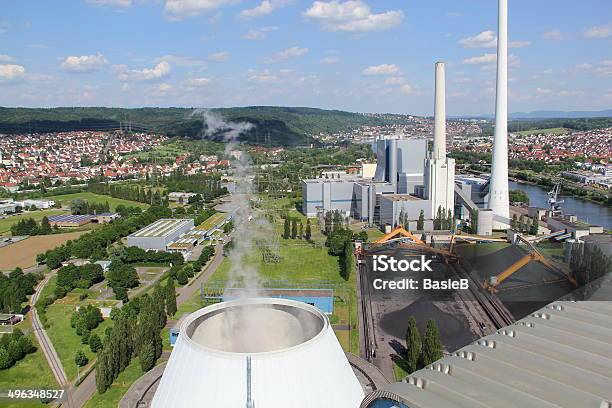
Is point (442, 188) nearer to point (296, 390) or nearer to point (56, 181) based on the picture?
point (296, 390)

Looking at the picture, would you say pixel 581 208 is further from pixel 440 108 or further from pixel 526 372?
pixel 526 372

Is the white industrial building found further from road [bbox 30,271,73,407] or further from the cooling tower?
the cooling tower

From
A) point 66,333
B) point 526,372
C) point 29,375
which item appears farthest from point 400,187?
point 526,372

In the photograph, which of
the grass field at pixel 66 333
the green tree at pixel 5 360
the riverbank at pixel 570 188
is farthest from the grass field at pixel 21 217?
the riverbank at pixel 570 188

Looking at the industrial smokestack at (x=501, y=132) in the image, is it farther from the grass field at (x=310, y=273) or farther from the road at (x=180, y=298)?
the road at (x=180, y=298)

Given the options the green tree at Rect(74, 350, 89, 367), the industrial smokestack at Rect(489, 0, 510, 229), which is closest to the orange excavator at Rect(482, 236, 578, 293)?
the industrial smokestack at Rect(489, 0, 510, 229)

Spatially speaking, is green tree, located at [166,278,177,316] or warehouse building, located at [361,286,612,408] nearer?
warehouse building, located at [361,286,612,408]

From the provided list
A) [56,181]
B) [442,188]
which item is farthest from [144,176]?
[442,188]
